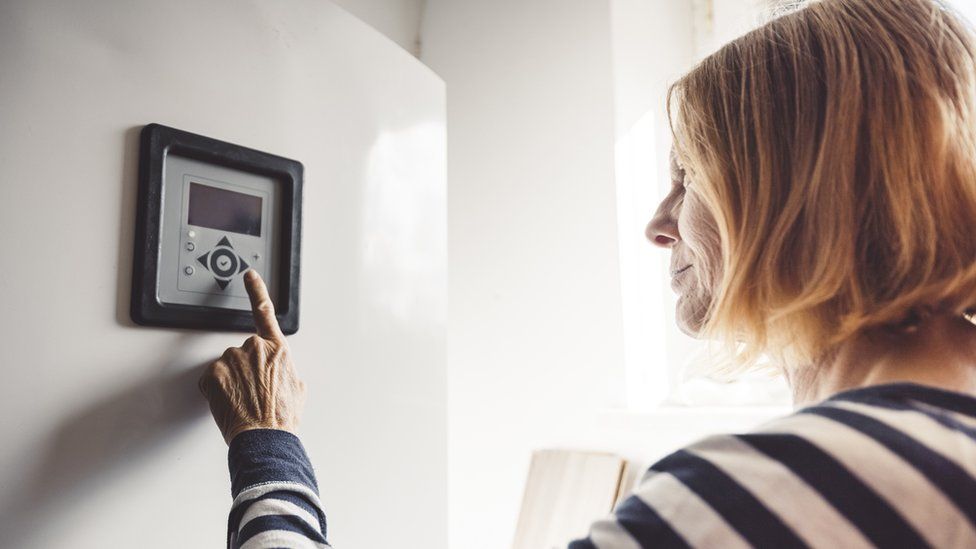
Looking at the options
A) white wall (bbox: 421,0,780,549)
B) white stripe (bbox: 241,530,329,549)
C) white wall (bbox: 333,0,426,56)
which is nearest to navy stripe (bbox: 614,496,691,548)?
white stripe (bbox: 241,530,329,549)

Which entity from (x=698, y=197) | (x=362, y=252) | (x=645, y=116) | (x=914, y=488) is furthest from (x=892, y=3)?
(x=645, y=116)

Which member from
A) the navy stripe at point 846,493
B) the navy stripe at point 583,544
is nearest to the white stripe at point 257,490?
the navy stripe at point 583,544

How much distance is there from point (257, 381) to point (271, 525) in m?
0.12

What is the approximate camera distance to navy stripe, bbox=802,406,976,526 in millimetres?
426

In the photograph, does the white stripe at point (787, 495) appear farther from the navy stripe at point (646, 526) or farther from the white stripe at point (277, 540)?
the white stripe at point (277, 540)

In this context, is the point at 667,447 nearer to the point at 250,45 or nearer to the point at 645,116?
the point at 645,116

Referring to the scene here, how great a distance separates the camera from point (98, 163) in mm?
561

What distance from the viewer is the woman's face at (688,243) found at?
27.3 inches

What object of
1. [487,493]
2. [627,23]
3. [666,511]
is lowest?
[487,493]

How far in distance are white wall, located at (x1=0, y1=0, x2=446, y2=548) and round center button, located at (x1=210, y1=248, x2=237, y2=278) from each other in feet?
0.18

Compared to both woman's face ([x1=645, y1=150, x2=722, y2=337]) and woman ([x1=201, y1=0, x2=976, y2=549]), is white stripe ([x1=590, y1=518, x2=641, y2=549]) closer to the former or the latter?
woman ([x1=201, y1=0, x2=976, y2=549])

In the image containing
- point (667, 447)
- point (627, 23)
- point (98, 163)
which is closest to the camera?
point (98, 163)

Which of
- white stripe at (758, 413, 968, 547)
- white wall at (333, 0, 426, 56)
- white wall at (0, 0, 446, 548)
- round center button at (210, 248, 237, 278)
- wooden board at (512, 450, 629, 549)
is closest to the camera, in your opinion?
white stripe at (758, 413, 968, 547)

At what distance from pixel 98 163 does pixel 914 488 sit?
0.60 meters
